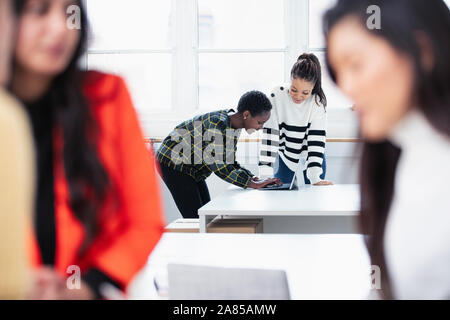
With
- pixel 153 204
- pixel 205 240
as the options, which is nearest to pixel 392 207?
pixel 153 204

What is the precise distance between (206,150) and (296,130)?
1.96 ft

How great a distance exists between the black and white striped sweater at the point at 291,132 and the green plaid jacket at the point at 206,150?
0.67 ft

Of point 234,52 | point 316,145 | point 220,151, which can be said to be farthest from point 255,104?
point 234,52

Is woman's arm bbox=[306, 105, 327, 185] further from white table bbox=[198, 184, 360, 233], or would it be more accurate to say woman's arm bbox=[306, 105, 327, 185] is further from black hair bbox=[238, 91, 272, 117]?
black hair bbox=[238, 91, 272, 117]

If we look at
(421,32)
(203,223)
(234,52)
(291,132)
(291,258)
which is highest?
(234,52)

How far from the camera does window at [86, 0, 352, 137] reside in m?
4.11

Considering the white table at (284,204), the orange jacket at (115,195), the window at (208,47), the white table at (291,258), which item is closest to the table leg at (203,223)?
the white table at (284,204)

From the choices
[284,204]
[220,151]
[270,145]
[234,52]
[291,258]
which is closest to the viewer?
[291,258]

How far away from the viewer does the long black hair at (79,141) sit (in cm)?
69

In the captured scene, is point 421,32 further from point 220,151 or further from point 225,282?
point 220,151

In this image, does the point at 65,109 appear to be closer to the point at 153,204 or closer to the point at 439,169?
the point at 153,204

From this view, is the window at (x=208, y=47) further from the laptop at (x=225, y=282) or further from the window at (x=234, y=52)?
the laptop at (x=225, y=282)

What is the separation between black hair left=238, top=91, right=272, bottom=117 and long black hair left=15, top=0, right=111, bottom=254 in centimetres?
215

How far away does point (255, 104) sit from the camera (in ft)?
9.25
